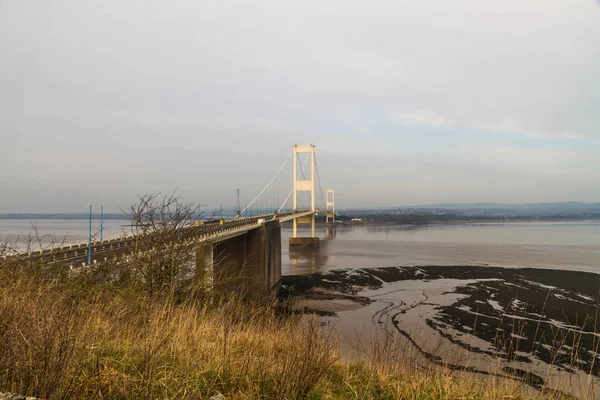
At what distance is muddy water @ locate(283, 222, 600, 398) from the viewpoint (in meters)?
10.8

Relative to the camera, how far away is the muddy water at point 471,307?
10.8 metres

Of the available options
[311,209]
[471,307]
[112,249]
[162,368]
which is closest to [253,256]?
[112,249]

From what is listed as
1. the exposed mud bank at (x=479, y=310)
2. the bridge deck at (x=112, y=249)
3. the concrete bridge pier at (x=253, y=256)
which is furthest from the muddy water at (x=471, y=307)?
the bridge deck at (x=112, y=249)

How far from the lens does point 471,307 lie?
65.6 ft

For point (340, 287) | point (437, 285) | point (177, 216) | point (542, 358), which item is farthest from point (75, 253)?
point (437, 285)

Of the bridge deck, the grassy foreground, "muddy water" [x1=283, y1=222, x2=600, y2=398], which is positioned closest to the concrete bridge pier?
the bridge deck

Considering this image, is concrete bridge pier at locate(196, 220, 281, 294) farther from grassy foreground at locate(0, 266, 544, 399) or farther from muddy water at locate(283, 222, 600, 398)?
grassy foreground at locate(0, 266, 544, 399)

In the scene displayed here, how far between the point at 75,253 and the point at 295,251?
3520cm

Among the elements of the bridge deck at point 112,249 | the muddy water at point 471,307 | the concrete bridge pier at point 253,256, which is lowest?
the muddy water at point 471,307

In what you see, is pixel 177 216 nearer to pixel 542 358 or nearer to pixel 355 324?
pixel 355 324

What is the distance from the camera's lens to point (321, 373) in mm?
3533

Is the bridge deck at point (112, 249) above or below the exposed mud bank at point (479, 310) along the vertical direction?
above

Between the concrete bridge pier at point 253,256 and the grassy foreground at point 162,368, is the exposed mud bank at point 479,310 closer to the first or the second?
the concrete bridge pier at point 253,256

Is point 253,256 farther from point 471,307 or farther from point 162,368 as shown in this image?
point 162,368
